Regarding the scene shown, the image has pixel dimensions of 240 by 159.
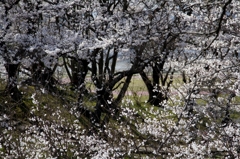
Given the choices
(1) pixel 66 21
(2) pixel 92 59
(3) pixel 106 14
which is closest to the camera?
(3) pixel 106 14

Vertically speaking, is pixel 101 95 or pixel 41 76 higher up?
pixel 41 76

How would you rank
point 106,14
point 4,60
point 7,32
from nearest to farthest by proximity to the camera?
point 7,32 → point 4,60 → point 106,14

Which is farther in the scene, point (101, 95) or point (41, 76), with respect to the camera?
point (101, 95)

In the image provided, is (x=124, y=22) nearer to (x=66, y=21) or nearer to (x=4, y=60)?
(x=66, y=21)

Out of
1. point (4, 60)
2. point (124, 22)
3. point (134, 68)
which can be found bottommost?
point (134, 68)

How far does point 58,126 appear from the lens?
7465mm

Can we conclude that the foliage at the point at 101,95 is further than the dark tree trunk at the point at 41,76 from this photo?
No

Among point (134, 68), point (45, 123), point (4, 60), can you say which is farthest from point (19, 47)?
point (134, 68)

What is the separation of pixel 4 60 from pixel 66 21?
376cm

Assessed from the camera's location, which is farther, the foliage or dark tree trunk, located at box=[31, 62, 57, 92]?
dark tree trunk, located at box=[31, 62, 57, 92]

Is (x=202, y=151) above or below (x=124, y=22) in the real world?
below

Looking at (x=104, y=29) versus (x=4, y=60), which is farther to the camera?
(x=104, y=29)

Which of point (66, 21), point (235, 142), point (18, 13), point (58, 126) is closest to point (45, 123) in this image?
point (58, 126)

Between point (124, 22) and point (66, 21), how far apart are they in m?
2.38
